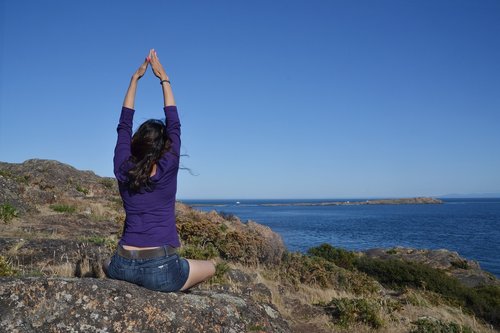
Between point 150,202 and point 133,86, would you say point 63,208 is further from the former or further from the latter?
point 150,202

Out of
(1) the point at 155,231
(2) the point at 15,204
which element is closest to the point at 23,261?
(1) the point at 155,231

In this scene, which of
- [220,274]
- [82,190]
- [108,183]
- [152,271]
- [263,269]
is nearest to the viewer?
[152,271]

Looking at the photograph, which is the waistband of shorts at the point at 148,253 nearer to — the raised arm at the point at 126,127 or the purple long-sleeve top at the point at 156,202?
the purple long-sleeve top at the point at 156,202

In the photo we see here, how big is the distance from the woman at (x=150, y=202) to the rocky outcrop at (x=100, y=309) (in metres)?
0.17

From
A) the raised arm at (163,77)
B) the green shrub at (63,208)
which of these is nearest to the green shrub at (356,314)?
the raised arm at (163,77)

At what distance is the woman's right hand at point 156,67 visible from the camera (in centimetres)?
416

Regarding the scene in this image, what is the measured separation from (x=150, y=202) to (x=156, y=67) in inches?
53.5

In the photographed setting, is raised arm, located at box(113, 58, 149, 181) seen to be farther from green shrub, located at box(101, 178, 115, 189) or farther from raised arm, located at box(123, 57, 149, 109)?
green shrub, located at box(101, 178, 115, 189)

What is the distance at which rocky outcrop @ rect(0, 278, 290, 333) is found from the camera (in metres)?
3.37

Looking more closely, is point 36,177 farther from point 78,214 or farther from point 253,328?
point 253,328

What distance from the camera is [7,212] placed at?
11.7m

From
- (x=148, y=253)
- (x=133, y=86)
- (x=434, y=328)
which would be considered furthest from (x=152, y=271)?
(x=434, y=328)

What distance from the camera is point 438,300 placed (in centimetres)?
1364

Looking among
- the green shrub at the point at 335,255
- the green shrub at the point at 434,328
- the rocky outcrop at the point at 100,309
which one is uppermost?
the rocky outcrop at the point at 100,309
